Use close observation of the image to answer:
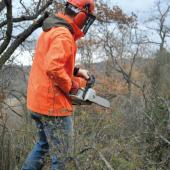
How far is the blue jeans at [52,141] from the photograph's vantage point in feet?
17.3

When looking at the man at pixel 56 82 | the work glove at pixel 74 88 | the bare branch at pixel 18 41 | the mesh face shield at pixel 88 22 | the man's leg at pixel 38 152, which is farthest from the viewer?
the bare branch at pixel 18 41

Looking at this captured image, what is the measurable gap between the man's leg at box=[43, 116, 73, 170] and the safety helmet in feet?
3.44

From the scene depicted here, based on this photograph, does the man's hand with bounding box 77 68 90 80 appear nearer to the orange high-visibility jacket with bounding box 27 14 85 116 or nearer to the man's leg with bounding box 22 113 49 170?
the orange high-visibility jacket with bounding box 27 14 85 116

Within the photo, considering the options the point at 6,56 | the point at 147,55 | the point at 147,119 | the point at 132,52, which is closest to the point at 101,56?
the point at 132,52

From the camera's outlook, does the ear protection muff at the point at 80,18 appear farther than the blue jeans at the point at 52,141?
Yes

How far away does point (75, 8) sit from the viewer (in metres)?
5.89

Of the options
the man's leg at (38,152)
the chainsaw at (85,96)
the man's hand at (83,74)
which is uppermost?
the man's hand at (83,74)

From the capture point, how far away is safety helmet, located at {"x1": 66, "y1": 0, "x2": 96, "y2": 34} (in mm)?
5852

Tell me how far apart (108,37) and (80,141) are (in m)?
39.7

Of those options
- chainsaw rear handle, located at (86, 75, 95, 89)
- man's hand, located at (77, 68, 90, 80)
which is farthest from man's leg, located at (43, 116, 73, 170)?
man's hand, located at (77, 68, 90, 80)

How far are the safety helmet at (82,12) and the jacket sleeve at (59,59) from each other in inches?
13.7

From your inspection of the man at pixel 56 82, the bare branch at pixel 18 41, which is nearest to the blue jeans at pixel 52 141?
the man at pixel 56 82

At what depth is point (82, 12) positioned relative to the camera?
231 inches

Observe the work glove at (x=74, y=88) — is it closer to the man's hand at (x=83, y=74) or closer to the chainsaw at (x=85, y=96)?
the chainsaw at (x=85, y=96)
